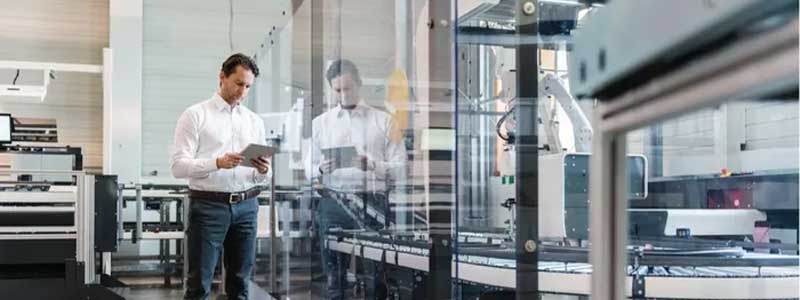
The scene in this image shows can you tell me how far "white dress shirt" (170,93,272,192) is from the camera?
3.11 meters

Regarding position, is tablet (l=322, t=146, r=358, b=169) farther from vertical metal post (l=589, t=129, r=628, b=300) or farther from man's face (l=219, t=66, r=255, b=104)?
vertical metal post (l=589, t=129, r=628, b=300)

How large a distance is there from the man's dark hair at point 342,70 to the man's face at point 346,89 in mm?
16

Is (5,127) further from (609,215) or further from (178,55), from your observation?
(609,215)

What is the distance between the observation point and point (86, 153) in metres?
8.27

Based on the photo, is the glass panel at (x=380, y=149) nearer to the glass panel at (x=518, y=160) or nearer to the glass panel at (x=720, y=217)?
the glass panel at (x=518, y=160)

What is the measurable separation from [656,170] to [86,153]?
7.07m

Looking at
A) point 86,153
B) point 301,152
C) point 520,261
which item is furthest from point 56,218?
point 520,261

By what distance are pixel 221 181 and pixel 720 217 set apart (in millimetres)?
2062

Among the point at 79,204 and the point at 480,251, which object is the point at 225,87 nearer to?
the point at 480,251

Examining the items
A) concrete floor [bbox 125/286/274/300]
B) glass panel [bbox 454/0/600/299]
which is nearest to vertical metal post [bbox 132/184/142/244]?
concrete floor [bbox 125/286/274/300]

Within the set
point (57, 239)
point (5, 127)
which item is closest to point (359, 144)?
point (57, 239)

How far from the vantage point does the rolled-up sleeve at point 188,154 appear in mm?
3076

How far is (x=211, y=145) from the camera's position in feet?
10.7

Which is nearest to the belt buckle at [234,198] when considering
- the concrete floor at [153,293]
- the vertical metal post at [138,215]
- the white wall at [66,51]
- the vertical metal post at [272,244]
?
the vertical metal post at [272,244]
